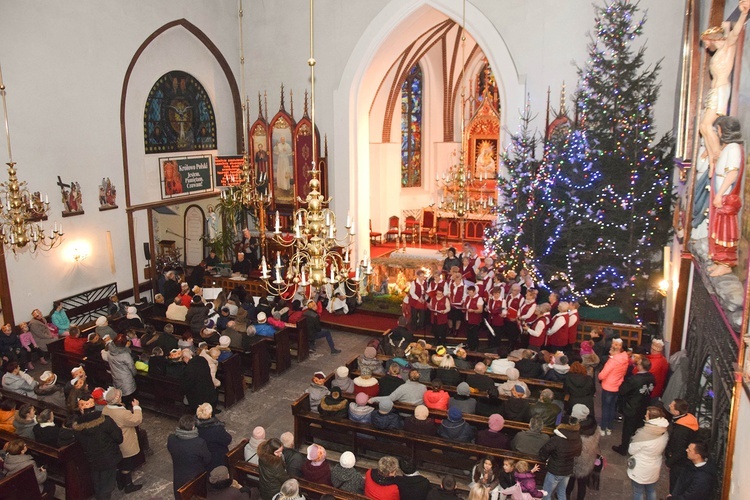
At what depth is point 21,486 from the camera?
20.5 feet

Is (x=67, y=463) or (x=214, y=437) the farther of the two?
(x=214, y=437)

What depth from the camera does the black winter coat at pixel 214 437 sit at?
6.84m

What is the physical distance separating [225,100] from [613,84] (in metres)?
10.7

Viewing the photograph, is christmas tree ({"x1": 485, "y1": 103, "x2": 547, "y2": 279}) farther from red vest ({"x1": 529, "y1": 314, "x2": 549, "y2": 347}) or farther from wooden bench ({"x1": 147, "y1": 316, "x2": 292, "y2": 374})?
wooden bench ({"x1": 147, "y1": 316, "x2": 292, "y2": 374})

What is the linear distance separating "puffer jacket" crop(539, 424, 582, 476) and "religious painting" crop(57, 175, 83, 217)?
421 inches

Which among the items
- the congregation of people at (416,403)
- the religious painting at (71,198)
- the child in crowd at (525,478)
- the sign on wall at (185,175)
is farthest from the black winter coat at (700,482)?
the sign on wall at (185,175)

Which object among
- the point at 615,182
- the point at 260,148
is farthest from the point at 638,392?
the point at 260,148

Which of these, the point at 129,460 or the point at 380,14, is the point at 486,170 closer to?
the point at 380,14

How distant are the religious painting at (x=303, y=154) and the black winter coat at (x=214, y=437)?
31.5ft

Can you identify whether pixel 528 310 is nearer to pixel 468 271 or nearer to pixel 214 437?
pixel 468 271

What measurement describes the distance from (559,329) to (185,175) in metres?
10.9

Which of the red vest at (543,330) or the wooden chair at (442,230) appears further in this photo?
the wooden chair at (442,230)

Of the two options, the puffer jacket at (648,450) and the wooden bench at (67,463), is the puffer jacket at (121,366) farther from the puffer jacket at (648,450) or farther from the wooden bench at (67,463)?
the puffer jacket at (648,450)

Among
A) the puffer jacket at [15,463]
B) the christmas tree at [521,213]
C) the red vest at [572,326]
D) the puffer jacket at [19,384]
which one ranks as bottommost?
the puffer jacket at [15,463]
